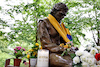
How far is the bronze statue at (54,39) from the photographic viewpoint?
196 centimetres

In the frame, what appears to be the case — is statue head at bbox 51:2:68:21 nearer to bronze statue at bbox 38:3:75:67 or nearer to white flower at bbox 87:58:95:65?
bronze statue at bbox 38:3:75:67

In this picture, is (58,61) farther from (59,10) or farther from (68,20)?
(68,20)

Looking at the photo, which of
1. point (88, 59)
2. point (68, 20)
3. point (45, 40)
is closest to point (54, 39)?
point (45, 40)

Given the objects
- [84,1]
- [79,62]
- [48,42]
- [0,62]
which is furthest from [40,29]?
[0,62]

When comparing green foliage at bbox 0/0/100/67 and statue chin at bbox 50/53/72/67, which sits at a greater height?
green foliage at bbox 0/0/100/67

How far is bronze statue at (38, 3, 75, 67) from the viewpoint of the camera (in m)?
1.96

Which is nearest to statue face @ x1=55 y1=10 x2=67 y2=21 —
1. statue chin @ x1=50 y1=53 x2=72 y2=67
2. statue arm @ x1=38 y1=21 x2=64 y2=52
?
statue arm @ x1=38 y1=21 x2=64 y2=52

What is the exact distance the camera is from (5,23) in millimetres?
4051

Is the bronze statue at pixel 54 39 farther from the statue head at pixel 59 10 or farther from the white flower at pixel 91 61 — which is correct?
the white flower at pixel 91 61

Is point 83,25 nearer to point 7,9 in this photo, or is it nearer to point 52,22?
point 52,22

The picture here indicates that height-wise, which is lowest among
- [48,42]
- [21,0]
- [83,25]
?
[48,42]

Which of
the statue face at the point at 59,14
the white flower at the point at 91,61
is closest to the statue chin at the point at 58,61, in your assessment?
the white flower at the point at 91,61

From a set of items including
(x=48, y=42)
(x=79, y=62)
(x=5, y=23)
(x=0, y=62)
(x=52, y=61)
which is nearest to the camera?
(x=79, y=62)

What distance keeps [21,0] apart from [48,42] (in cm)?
316
